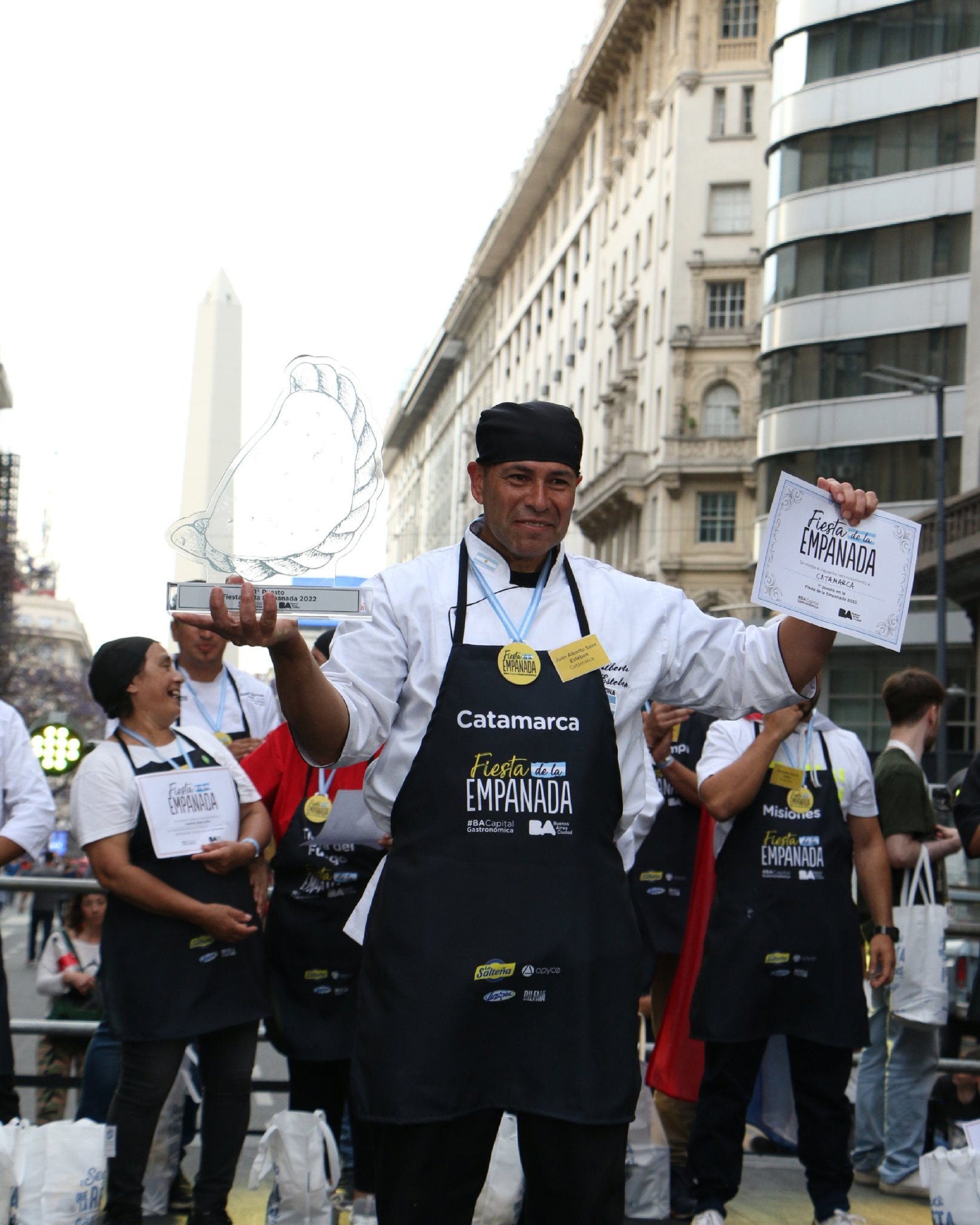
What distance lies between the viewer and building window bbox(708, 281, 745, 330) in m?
52.0

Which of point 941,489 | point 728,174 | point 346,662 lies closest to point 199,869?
point 346,662

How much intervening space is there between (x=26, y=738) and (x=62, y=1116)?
1714mm

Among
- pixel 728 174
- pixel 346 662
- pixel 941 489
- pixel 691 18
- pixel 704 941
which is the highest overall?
pixel 691 18

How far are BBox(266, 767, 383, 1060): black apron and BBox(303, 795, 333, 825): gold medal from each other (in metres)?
0.01

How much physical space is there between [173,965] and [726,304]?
49.0 meters

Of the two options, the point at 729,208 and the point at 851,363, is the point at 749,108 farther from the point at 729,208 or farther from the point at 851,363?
the point at 851,363

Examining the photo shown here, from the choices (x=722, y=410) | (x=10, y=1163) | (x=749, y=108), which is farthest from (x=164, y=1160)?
(x=749, y=108)

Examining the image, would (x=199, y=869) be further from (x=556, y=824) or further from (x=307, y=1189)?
(x=556, y=824)

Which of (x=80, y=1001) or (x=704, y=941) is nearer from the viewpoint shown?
(x=704, y=941)

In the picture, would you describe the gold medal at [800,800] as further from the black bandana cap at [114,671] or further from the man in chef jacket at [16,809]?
the man in chef jacket at [16,809]

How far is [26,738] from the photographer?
5547mm

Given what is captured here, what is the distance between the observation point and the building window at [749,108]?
52.4 m

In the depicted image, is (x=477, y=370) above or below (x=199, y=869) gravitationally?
above

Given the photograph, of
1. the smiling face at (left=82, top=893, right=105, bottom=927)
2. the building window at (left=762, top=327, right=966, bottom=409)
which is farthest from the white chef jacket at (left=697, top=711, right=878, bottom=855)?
the building window at (left=762, top=327, right=966, bottom=409)
